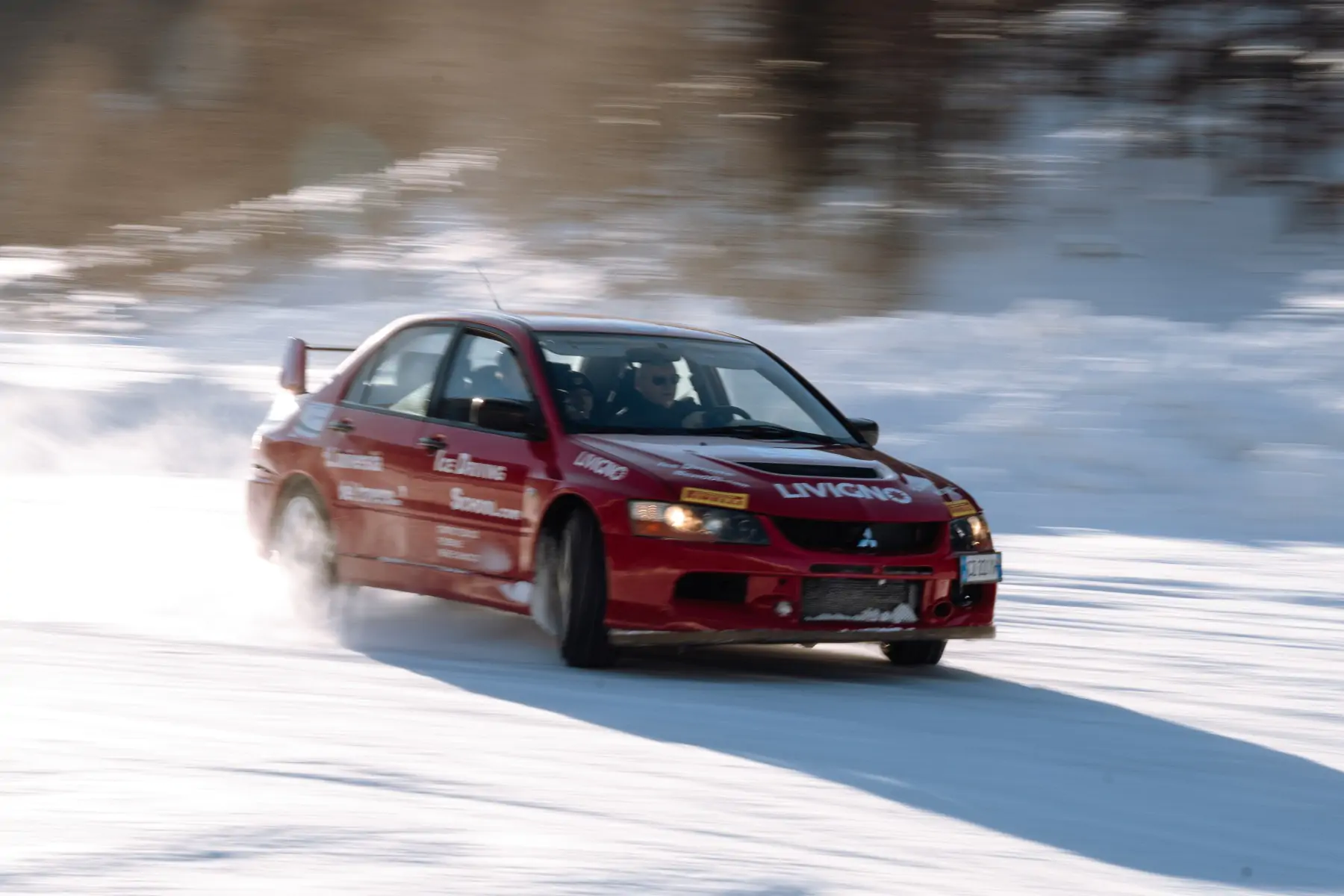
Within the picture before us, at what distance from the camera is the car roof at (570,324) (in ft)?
27.5

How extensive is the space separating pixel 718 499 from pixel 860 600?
63 centimetres

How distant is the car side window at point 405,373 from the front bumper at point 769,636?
165cm

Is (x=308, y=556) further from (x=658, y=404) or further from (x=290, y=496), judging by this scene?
(x=658, y=404)

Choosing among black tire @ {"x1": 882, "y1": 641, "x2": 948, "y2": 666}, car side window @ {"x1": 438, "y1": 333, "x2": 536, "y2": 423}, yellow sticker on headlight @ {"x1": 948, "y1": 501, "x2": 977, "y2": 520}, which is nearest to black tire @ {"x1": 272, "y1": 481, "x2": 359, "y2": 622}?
car side window @ {"x1": 438, "y1": 333, "x2": 536, "y2": 423}

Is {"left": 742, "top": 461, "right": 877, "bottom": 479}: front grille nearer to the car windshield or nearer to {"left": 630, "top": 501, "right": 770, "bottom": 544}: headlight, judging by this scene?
{"left": 630, "top": 501, "right": 770, "bottom": 544}: headlight

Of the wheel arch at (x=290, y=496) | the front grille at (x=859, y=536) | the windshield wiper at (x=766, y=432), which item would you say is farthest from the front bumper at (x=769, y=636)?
the wheel arch at (x=290, y=496)

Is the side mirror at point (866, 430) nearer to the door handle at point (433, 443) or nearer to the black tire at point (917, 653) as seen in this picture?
the black tire at point (917, 653)

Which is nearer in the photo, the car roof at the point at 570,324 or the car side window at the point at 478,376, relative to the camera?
the car side window at the point at 478,376

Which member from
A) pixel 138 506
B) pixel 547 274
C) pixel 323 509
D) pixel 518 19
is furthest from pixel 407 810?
pixel 518 19

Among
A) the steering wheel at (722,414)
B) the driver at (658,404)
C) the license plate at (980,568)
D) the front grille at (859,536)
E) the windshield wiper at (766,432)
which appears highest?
the driver at (658,404)

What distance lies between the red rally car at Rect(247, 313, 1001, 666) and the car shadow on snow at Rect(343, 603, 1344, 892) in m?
0.22

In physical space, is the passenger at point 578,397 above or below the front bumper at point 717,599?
above

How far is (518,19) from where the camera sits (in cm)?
3712

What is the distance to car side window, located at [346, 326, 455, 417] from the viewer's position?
28.1 ft
